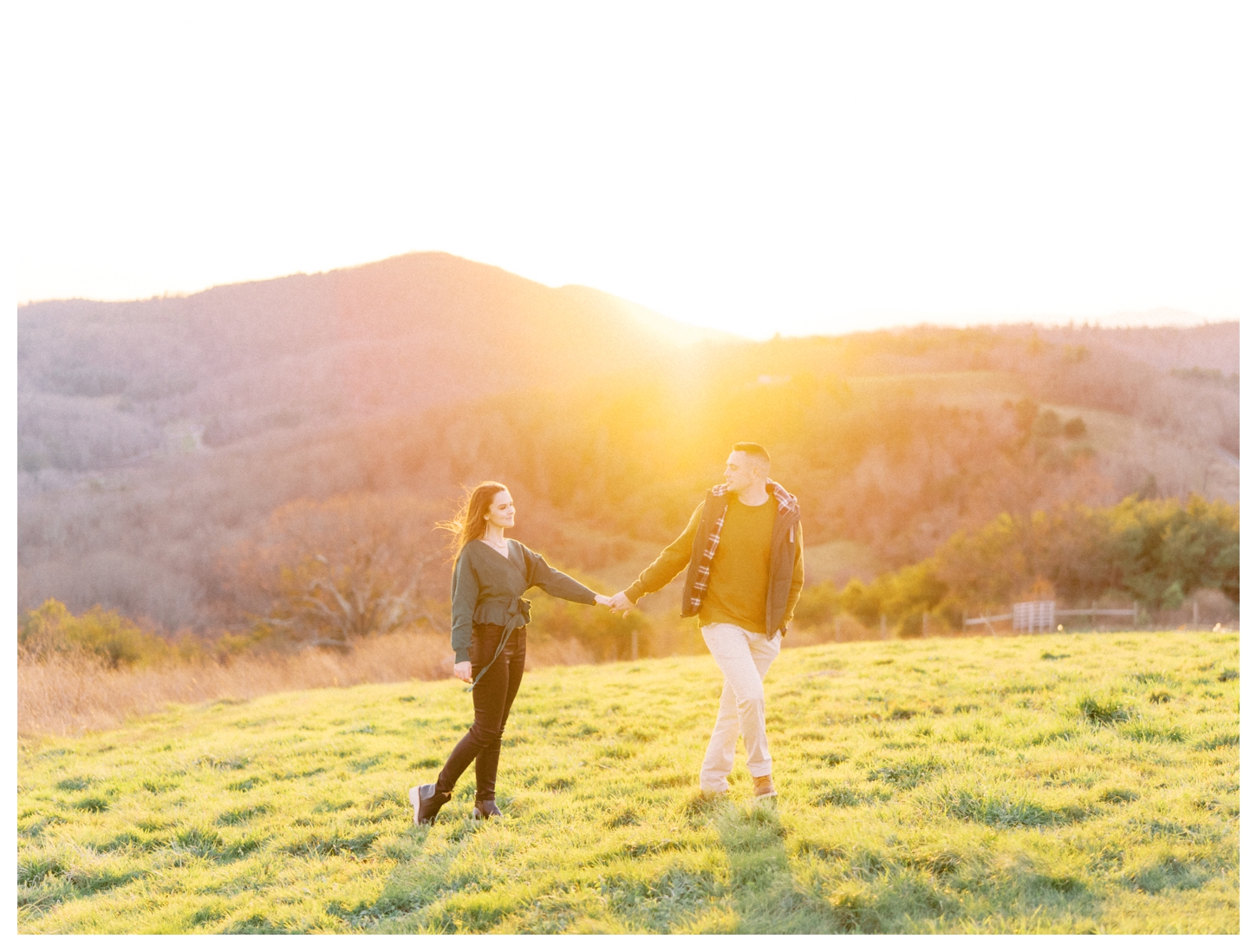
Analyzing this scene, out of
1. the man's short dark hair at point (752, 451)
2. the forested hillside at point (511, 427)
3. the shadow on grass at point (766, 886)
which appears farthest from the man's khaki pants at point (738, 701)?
the forested hillside at point (511, 427)

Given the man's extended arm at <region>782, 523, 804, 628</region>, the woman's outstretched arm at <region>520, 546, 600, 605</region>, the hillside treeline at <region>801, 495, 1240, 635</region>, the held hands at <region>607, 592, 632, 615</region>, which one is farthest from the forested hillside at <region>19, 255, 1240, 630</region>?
the man's extended arm at <region>782, 523, 804, 628</region>

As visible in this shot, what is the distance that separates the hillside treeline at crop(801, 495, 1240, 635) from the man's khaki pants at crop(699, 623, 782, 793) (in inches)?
1196

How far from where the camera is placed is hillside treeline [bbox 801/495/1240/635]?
112 ft

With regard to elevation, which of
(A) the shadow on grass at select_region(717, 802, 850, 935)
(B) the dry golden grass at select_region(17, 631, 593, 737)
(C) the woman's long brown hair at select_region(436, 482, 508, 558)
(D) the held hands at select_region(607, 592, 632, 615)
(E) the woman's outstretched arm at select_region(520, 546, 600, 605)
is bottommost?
(B) the dry golden grass at select_region(17, 631, 593, 737)

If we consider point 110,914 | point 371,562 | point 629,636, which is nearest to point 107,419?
point 371,562

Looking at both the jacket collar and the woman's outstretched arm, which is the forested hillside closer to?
the woman's outstretched arm

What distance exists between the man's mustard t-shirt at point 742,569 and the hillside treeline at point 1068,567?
30.7m

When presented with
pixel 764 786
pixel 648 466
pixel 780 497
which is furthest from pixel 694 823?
pixel 648 466

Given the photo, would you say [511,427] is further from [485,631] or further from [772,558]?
[772,558]

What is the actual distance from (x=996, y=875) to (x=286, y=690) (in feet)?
39.4

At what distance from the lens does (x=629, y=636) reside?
31.1 metres

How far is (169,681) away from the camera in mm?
13859

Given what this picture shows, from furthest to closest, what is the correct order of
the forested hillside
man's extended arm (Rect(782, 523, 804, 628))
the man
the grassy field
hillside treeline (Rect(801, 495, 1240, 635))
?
the forested hillside → hillside treeline (Rect(801, 495, 1240, 635)) → man's extended arm (Rect(782, 523, 804, 628)) → the man → the grassy field
